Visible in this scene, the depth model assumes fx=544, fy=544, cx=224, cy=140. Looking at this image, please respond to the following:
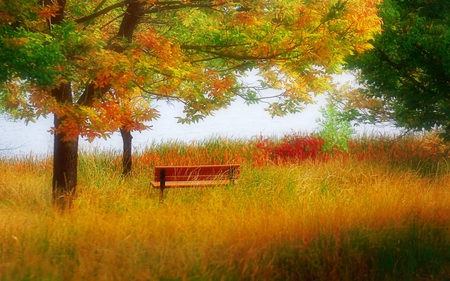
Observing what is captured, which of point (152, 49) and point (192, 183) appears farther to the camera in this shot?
point (192, 183)

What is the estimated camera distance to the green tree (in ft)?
27.4

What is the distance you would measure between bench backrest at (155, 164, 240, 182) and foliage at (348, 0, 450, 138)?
5089 mm

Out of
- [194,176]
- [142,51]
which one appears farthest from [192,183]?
[142,51]

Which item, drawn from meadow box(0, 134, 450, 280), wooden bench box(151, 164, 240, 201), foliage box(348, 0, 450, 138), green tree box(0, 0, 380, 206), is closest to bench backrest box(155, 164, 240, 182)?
wooden bench box(151, 164, 240, 201)

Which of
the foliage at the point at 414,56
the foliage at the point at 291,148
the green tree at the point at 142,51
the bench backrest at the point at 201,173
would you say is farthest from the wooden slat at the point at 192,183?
the foliage at the point at 291,148

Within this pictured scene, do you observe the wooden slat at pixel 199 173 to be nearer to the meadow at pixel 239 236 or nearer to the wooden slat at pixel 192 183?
the wooden slat at pixel 192 183

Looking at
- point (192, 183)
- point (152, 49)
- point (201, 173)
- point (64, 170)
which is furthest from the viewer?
point (201, 173)

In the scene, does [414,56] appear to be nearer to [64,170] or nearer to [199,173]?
[199,173]

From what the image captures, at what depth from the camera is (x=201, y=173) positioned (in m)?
11.9

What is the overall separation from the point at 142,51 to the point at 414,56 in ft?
25.6

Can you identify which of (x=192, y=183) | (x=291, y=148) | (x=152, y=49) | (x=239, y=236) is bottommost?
(x=239, y=236)

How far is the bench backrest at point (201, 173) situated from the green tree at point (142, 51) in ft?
4.42

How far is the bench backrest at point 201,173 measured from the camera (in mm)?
11586

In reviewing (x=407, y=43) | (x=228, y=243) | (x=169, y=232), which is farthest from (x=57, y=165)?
(x=407, y=43)
